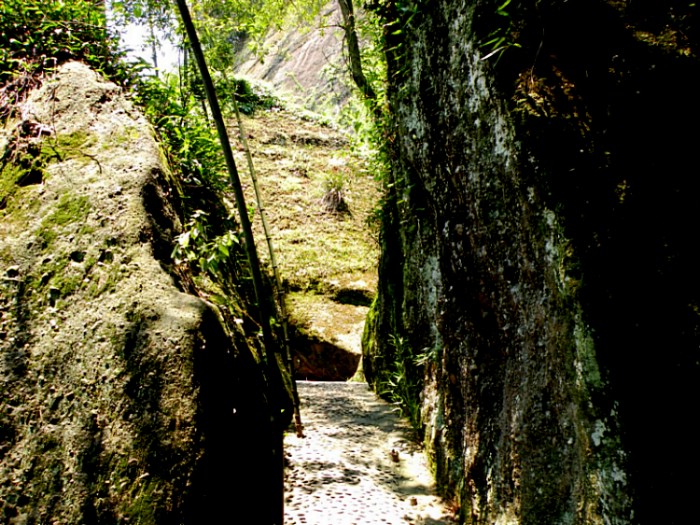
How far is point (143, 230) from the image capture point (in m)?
2.36

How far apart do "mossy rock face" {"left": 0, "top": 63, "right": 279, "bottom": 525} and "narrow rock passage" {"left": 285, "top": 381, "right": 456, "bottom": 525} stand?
670 mm

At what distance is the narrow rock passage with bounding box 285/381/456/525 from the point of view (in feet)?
10.1

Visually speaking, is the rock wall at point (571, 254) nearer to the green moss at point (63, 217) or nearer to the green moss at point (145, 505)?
the green moss at point (145, 505)

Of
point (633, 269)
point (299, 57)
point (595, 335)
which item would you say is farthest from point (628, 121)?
point (299, 57)

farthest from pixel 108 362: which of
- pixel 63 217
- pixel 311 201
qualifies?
pixel 311 201

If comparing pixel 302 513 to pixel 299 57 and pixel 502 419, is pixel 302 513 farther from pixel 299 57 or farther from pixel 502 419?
pixel 299 57

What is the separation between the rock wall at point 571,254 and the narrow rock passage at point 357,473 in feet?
1.97

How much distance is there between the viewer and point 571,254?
5.39 ft

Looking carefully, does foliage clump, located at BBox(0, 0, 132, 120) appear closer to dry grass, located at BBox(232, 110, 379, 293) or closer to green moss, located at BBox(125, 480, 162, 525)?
green moss, located at BBox(125, 480, 162, 525)

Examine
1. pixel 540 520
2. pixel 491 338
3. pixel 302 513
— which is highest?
pixel 491 338

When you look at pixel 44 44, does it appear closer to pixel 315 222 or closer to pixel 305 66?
pixel 315 222

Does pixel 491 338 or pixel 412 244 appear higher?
pixel 412 244

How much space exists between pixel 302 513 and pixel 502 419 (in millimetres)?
1508

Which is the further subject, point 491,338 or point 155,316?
point 491,338
